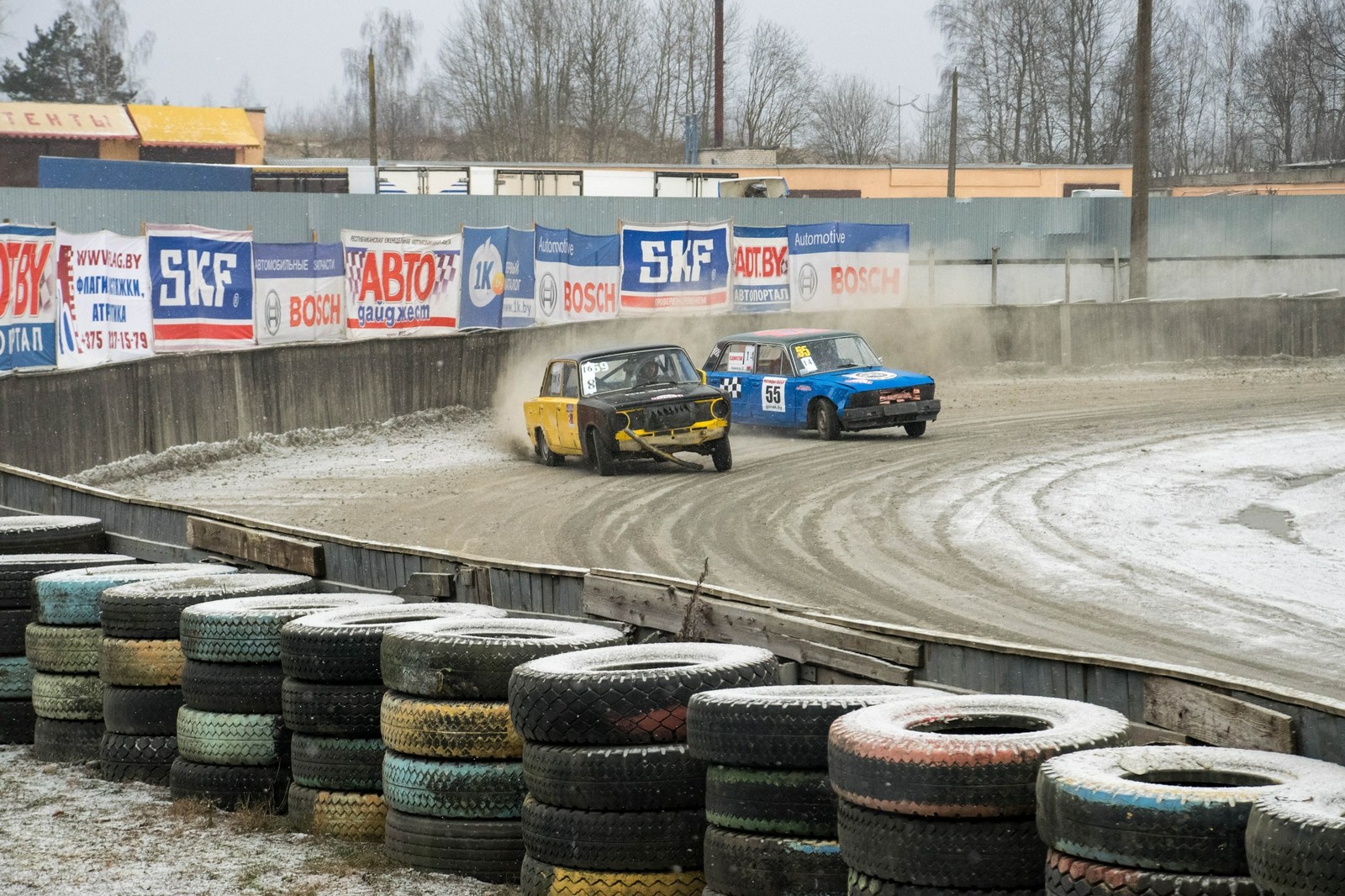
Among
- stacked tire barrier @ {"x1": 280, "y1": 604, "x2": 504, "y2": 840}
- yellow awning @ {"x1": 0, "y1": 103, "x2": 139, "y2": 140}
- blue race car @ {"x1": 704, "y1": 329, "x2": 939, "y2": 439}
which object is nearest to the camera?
stacked tire barrier @ {"x1": 280, "y1": 604, "x2": 504, "y2": 840}

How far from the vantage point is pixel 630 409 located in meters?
18.1

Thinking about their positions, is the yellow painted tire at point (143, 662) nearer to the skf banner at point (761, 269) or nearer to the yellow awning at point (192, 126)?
the skf banner at point (761, 269)

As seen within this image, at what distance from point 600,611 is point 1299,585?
22.4 feet

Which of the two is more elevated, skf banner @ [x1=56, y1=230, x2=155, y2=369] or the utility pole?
the utility pole

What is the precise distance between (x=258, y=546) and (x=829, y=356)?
44.1 feet

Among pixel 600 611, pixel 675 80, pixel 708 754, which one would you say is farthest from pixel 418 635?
pixel 675 80

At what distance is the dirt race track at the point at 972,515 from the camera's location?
35.7 feet

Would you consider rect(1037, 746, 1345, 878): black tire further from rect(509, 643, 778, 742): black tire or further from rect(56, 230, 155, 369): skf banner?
rect(56, 230, 155, 369): skf banner

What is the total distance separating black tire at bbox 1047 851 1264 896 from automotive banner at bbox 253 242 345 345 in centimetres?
1863

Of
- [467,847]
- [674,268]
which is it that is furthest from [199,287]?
[467,847]

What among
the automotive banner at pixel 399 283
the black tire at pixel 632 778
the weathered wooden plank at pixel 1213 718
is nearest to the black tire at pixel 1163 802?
the weathered wooden plank at pixel 1213 718

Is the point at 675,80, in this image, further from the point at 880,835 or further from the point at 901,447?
the point at 880,835

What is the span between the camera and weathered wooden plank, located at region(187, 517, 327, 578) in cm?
880

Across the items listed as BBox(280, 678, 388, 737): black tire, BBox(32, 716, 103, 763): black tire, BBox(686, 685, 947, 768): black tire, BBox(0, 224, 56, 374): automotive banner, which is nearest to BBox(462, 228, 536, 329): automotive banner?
BBox(0, 224, 56, 374): automotive banner
